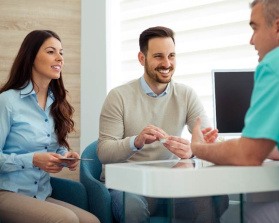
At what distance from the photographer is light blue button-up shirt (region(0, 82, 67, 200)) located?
103 inches

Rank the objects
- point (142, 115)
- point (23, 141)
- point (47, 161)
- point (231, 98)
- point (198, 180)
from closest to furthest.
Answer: point (198, 180) < point (47, 161) < point (23, 141) < point (142, 115) < point (231, 98)

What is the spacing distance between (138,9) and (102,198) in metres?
1.94

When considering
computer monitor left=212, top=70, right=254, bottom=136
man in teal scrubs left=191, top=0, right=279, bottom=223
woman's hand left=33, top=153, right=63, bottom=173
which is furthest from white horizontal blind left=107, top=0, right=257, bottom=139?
man in teal scrubs left=191, top=0, right=279, bottom=223

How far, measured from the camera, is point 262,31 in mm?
1586

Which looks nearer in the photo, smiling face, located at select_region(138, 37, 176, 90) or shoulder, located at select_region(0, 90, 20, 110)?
shoulder, located at select_region(0, 90, 20, 110)

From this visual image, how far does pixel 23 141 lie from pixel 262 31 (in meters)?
1.53

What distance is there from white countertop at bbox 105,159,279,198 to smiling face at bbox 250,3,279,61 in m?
0.40

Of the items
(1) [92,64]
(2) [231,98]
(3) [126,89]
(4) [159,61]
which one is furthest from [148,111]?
(1) [92,64]

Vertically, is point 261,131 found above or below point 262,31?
below

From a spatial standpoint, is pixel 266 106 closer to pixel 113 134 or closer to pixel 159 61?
pixel 113 134

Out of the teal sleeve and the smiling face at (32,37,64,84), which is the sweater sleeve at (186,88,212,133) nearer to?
the smiling face at (32,37,64,84)

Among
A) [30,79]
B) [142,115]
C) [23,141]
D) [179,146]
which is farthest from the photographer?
[142,115]

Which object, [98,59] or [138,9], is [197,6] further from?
[98,59]

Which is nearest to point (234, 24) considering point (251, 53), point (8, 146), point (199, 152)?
point (251, 53)
